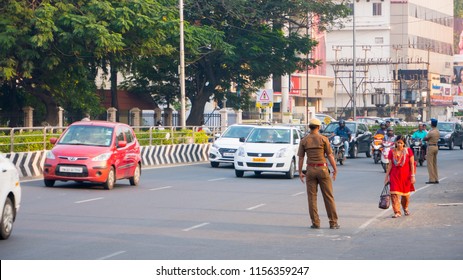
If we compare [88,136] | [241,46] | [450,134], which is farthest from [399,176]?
[450,134]

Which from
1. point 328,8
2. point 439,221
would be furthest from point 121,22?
point 439,221

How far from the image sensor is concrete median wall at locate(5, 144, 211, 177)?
28938mm

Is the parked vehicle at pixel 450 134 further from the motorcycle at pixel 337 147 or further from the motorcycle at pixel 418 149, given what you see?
the motorcycle at pixel 337 147

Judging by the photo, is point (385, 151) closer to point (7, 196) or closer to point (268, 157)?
point (268, 157)

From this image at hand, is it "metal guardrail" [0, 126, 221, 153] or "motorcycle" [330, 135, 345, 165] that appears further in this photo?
"motorcycle" [330, 135, 345, 165]

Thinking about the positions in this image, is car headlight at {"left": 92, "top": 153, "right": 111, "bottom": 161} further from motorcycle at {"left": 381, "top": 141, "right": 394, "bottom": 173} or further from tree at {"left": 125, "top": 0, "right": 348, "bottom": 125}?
tree at {"left": 125, "top": 0, "right": 348, "bottom": 125}

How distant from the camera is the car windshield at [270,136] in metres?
31.7

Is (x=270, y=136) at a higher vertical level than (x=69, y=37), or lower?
lower

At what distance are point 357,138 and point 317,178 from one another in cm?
3099

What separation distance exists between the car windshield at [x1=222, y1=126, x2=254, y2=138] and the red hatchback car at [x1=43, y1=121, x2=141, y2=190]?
38.7 feet

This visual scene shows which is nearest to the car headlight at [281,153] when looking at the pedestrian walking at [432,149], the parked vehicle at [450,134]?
the pedestrian walking at [432,149]

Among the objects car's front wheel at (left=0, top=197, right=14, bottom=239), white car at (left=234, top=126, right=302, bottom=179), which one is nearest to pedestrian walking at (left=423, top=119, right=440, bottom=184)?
white car at (left=234, top=126, right=302, bottom=179)

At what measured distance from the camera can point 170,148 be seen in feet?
134

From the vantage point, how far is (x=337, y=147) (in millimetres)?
40375
